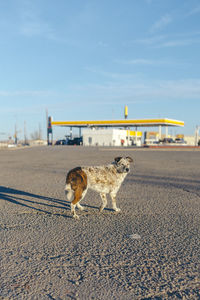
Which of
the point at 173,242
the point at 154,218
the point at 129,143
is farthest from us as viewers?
the point at 129,143

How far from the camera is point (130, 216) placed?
4828 millimetres

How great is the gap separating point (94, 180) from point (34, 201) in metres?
2.06

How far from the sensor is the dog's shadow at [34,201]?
5.44 m

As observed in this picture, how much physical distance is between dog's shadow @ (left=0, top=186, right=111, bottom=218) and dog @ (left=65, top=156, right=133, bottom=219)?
54 cm

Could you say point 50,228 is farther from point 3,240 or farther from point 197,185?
point 197,185

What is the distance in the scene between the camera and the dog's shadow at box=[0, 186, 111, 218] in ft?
17.8

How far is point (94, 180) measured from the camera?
4750mm

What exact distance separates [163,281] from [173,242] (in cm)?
107

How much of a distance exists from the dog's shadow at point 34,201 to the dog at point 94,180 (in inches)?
21.3

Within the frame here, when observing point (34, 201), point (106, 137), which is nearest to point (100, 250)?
point (34, 201)

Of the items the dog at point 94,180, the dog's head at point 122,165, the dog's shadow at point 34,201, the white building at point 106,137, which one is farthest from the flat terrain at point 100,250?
the white building at point 106,137

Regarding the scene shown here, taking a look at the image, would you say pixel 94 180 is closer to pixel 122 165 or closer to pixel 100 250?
pixel 122 165

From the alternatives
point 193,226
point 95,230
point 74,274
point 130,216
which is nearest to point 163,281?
point 74,274

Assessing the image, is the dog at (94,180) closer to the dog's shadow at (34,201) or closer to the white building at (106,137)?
the dog's shadow at (34,201)
